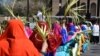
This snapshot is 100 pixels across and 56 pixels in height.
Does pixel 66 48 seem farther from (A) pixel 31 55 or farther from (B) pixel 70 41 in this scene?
(A) pixel 31 55

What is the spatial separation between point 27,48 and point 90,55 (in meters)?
15.7

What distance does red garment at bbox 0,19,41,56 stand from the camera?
656cm

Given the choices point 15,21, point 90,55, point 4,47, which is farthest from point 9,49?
point 90,55

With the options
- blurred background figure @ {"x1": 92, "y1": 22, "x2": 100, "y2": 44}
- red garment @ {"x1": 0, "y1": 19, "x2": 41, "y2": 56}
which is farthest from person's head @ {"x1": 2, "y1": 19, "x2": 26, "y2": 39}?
blurred background figure @ {"x1": 92, "y1": 22, "x2": 100, "y2": 44}

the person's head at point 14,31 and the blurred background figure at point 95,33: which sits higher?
the person's head at point 14,31

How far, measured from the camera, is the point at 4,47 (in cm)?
652

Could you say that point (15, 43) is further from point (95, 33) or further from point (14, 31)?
point (95, 33)

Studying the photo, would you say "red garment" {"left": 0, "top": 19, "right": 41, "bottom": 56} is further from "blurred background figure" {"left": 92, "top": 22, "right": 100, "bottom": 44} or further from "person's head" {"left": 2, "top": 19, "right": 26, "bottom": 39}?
"blurred background figure" {"left": 92, "top": 22, "right": 100, "bottom": 44}

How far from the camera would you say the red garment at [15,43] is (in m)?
6.56

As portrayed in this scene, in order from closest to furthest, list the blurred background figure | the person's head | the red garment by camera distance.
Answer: the red garment < the person's head < the blurred background figure

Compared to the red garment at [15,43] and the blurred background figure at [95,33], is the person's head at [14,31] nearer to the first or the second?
the red garment at [15,43]

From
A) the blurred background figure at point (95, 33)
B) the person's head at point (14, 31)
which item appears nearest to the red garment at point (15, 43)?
the person's head at point (14, 31)

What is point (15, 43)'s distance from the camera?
6.59 m

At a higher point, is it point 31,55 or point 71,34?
point 31,55
